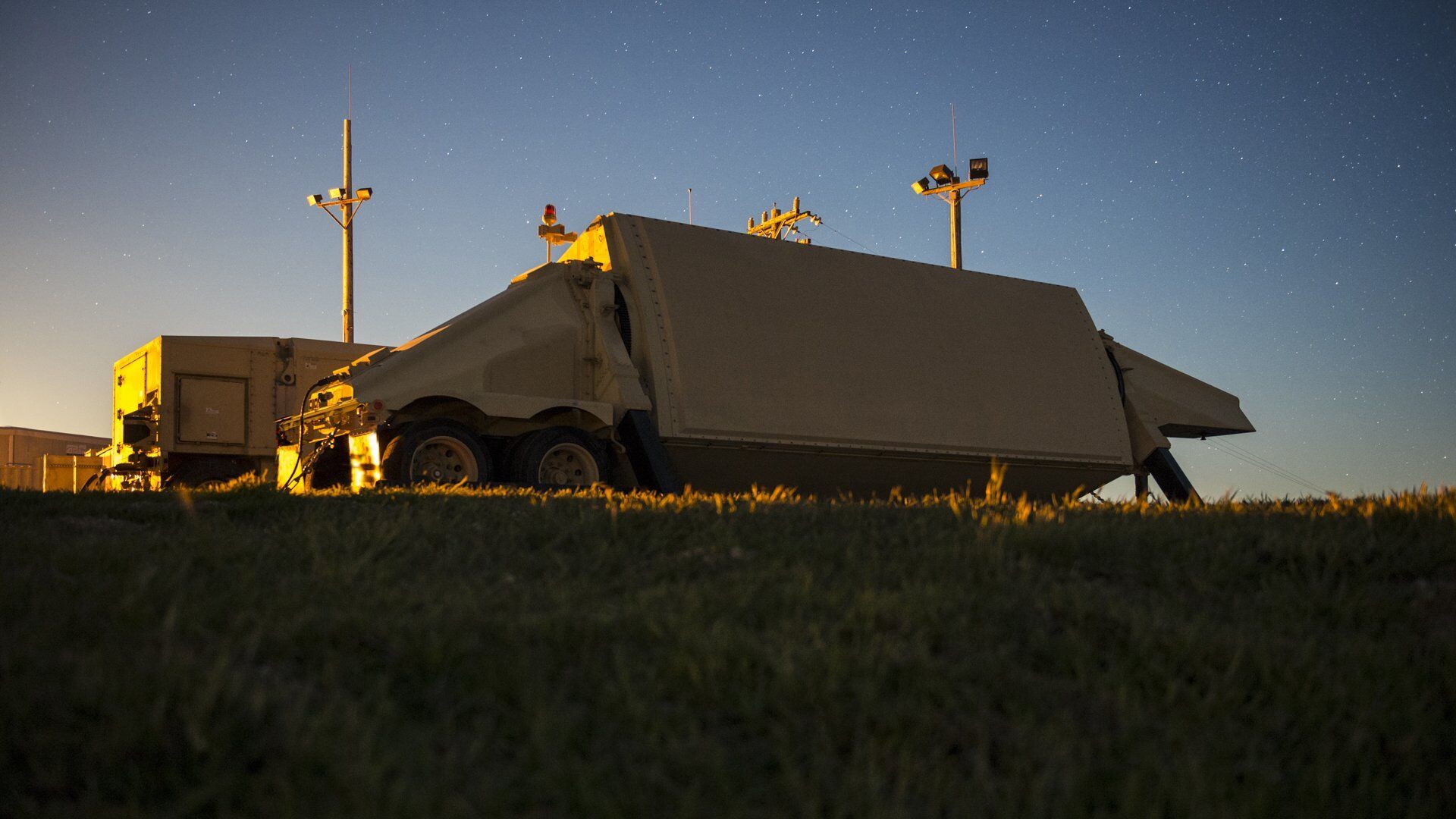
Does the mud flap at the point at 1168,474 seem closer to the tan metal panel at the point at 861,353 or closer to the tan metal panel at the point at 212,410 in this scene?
the tan metal panel at the point at 861,353

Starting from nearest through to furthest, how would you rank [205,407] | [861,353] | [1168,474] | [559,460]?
[559,460] → [861,353] → [1168,474] → [205,407]

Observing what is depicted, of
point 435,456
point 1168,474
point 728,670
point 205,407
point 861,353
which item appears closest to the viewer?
point 728,670

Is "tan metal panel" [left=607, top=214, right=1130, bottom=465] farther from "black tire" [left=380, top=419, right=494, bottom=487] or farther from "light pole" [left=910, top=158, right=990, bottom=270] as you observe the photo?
"light pole" [left=910, top=158, right=990, bottom=270]

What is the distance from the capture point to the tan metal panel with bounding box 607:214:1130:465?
10.7 m

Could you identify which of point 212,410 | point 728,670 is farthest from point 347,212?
point 728,670

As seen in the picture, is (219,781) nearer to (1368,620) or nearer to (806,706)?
(806,706)

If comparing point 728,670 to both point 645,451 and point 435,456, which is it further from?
point 645,451

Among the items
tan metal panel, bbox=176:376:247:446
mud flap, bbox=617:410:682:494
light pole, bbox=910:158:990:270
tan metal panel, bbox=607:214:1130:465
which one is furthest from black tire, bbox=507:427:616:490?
light pole, bbox=910:158:990:270

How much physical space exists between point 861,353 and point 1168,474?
207 inches

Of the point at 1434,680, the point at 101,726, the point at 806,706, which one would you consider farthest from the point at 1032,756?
the point at 101,726

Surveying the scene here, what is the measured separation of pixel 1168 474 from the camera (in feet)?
47.6

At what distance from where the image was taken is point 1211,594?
4676 mm

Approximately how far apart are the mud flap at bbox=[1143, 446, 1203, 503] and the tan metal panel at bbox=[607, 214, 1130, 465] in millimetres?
647

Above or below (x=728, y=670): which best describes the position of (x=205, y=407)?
above
